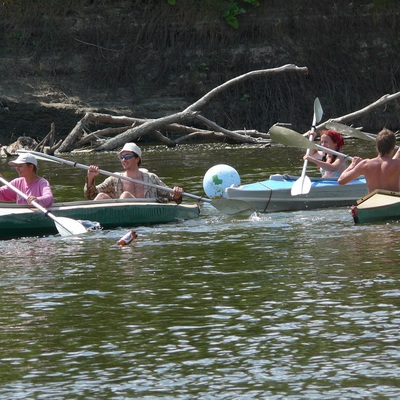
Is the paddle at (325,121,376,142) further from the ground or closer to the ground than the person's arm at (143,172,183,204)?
further from the ground

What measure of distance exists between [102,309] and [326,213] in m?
5.73

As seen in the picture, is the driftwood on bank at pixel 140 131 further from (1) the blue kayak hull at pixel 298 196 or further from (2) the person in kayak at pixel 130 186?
(2) the person in kayak at pixel 130 186

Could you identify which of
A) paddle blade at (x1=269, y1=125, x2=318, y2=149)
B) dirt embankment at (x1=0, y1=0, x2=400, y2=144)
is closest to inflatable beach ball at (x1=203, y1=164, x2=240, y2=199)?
paddle blade at (x1=269, y1=125, x2=318, y2=149)

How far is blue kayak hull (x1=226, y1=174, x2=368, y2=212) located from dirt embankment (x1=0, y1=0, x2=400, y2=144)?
562 inches

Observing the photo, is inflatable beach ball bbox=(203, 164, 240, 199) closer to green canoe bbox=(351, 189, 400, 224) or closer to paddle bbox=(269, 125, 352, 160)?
paddle bbox=(269, 125, 352, 160)

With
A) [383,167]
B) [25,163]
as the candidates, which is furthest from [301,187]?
[25,163]

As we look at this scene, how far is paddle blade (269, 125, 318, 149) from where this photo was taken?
15125 millimetres

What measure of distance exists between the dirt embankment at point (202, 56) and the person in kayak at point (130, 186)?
1491cm

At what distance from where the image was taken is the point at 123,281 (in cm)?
993

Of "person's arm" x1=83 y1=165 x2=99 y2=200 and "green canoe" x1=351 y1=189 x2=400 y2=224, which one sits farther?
"person's arm" x1=83 y1=165 x2=99 y2=200

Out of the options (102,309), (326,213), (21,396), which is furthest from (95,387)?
(326,213)

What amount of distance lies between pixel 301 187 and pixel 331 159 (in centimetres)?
94

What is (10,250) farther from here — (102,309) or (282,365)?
(282,365)

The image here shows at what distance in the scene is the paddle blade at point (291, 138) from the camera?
49.6ft
